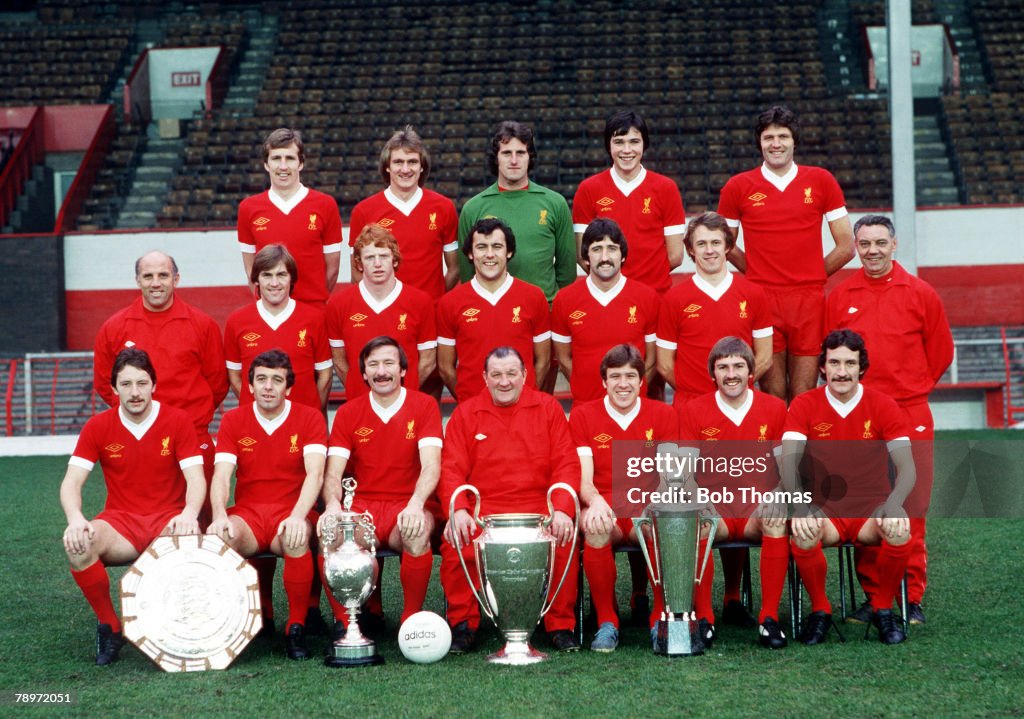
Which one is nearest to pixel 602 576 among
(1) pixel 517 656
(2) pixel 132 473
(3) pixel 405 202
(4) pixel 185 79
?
(1) pixel 517 656

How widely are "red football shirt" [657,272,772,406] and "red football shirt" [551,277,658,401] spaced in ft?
0.26

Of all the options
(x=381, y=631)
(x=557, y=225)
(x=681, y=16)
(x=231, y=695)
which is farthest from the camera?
(x=681, y=16)

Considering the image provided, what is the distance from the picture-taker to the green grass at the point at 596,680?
3.48 m

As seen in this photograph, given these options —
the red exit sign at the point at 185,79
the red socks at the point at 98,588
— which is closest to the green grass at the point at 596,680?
the red socks at the point at 98,588

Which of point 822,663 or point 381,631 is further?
point 381,631

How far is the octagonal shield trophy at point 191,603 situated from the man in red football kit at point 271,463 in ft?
0.73

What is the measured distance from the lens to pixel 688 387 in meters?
4.82

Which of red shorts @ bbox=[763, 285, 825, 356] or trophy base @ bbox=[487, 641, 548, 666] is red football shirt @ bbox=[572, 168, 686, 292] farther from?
trophy base @ bbox=[487, 641, 548, 666]

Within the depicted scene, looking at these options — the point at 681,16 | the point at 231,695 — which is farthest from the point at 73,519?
the point at 681,16

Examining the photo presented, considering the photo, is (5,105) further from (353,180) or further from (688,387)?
(688,387)

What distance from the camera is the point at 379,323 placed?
4867 millimetres

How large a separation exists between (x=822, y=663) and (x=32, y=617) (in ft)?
10.2

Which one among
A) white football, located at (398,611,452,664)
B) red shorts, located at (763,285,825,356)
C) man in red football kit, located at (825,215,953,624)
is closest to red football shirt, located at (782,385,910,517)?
man in red football kit, located at (825,215,953,624)

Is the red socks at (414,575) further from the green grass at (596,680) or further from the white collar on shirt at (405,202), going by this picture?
the white collar on shirt at (405,202)
